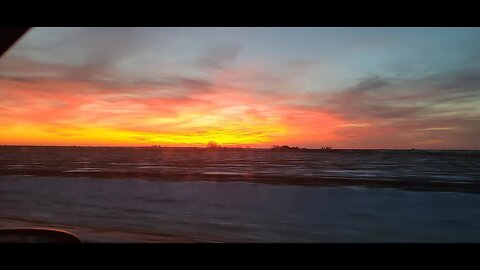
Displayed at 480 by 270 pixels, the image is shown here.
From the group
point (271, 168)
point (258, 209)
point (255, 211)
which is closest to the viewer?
point (255, 211)

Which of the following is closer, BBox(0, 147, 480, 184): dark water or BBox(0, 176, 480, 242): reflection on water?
BBox(0, 176, 480, 242): reflection on water

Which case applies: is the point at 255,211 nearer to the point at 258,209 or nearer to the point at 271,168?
the point at 258,209

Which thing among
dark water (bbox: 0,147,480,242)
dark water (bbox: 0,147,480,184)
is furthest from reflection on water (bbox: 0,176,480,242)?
dark water (bbox: 0,147,480,184)

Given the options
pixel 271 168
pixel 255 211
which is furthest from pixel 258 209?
pixel 271 168

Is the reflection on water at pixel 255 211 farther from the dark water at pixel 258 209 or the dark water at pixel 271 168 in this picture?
the dark water at pixel 271 168

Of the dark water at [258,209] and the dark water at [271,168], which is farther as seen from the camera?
the dark water at [271,168]

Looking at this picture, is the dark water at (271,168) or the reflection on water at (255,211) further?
the dark water at (271,168)

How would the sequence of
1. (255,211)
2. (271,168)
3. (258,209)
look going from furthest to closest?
1. (271,168)
2. (258,209)
3. (255,211)

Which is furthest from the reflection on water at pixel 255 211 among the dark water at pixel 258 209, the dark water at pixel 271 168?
the dark water at pixel 271 168

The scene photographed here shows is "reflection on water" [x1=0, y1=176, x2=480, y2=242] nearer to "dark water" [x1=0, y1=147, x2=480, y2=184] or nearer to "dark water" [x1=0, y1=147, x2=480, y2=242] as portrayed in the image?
"dark water" [x1=0, y1=147, x2=480, y2=242]
